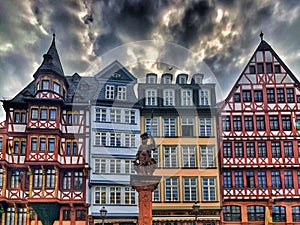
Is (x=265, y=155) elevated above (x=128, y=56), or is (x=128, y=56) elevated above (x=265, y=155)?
(x=128, y=56)

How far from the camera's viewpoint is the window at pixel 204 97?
3931cm

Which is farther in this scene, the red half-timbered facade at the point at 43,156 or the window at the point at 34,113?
the window at the point at 34,113

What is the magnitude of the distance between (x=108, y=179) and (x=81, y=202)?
281 centimetres

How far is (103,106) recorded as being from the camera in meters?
37.3

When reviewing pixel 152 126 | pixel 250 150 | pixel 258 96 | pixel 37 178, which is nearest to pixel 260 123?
pixel 258 96

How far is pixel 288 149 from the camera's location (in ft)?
122

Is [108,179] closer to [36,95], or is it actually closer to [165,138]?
[165,138]

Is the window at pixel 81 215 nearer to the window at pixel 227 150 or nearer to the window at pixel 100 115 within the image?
the window at pixel 100 115

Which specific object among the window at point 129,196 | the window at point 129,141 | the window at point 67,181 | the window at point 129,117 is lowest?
the window at point 129,196

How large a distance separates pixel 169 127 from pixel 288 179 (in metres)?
10.9

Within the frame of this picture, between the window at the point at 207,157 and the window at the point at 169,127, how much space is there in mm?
2934

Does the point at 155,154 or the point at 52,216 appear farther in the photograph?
the point at 155,154

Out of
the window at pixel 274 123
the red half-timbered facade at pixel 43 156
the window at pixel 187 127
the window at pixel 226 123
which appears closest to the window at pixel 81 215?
the red half-timbered facade at pixel 43 156

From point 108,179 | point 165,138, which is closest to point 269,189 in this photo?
point 165,138
